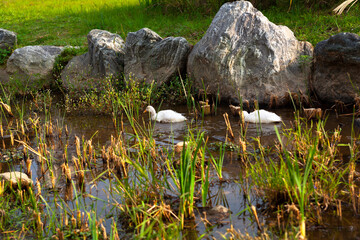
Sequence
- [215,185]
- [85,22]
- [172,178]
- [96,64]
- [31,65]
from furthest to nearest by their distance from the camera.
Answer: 1. [85,22]
2. [31,65]
3. [96,64]
4. [215,185]
5. [172,178]

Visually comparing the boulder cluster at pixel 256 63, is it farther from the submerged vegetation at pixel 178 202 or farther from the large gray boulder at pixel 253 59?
the submerged vegetation at pixel 178 202

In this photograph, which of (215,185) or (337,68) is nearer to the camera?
(215,185)

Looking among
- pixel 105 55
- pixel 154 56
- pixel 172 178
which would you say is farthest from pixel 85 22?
pixel 172 178

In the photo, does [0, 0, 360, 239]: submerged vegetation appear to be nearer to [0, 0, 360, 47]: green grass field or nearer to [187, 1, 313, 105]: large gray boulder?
[0, 0, 360, 47]: green grass field

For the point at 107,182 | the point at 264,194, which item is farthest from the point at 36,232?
the point at 264,194

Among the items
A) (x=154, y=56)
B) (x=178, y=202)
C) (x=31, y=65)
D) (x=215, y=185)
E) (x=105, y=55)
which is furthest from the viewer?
(x=31, y=65)

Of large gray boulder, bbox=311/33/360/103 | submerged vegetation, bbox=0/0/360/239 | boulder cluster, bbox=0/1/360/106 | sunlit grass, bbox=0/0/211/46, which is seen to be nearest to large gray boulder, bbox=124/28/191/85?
boulder cluster, bbox=0/1/360/106

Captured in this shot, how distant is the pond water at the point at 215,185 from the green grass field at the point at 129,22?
331 centimetres

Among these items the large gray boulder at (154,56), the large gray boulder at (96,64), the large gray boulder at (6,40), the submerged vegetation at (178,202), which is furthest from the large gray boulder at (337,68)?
the large gray boulder at (6,40)

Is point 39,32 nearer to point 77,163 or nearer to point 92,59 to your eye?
point 92,59

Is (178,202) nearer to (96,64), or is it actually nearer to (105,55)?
(105,55)

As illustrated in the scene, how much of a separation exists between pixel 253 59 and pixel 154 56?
8.14 ft

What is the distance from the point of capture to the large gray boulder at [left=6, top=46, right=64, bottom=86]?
1119cm

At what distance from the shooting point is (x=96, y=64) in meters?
10.4
